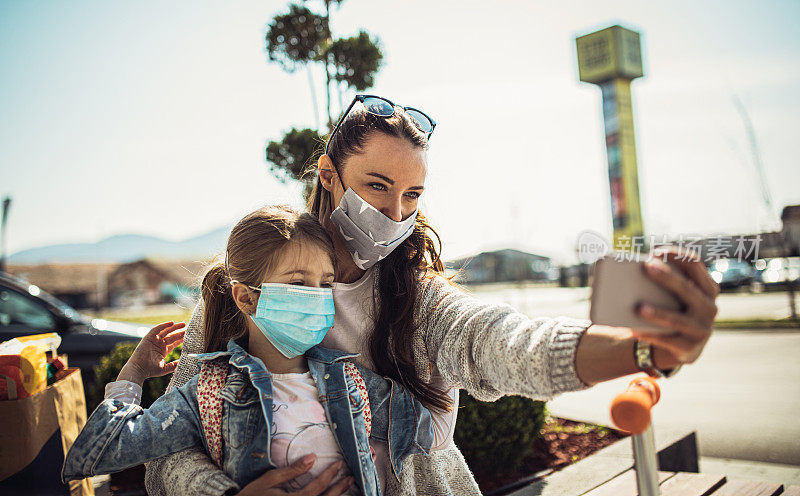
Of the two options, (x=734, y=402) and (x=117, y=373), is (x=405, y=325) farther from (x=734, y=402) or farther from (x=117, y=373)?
(x=734, y=402)

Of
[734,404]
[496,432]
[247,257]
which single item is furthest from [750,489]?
[734,404]

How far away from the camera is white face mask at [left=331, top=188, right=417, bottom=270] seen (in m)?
1.95

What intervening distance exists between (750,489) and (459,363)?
1.91 metres

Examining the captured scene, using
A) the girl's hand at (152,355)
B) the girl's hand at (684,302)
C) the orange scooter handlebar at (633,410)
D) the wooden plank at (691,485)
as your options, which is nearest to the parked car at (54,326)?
the girl's hand at (152,355)

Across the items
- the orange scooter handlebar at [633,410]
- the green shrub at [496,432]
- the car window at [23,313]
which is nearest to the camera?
the orange scooter handlebar at [633,410]

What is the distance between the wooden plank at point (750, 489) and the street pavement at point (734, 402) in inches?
39.5

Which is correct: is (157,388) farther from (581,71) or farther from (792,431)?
(581,71)

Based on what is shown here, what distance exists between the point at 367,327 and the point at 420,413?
0.34 meters

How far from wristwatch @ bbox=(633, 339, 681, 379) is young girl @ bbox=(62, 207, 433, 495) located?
82 centimetres

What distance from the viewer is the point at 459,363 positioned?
5.10 feet

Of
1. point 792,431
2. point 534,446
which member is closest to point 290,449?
point 534,446

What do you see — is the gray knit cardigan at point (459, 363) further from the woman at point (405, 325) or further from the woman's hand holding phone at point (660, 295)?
the woman's hand holding phone at point (660, 295)

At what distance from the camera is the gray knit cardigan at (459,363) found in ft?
3.99

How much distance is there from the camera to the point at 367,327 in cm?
196
